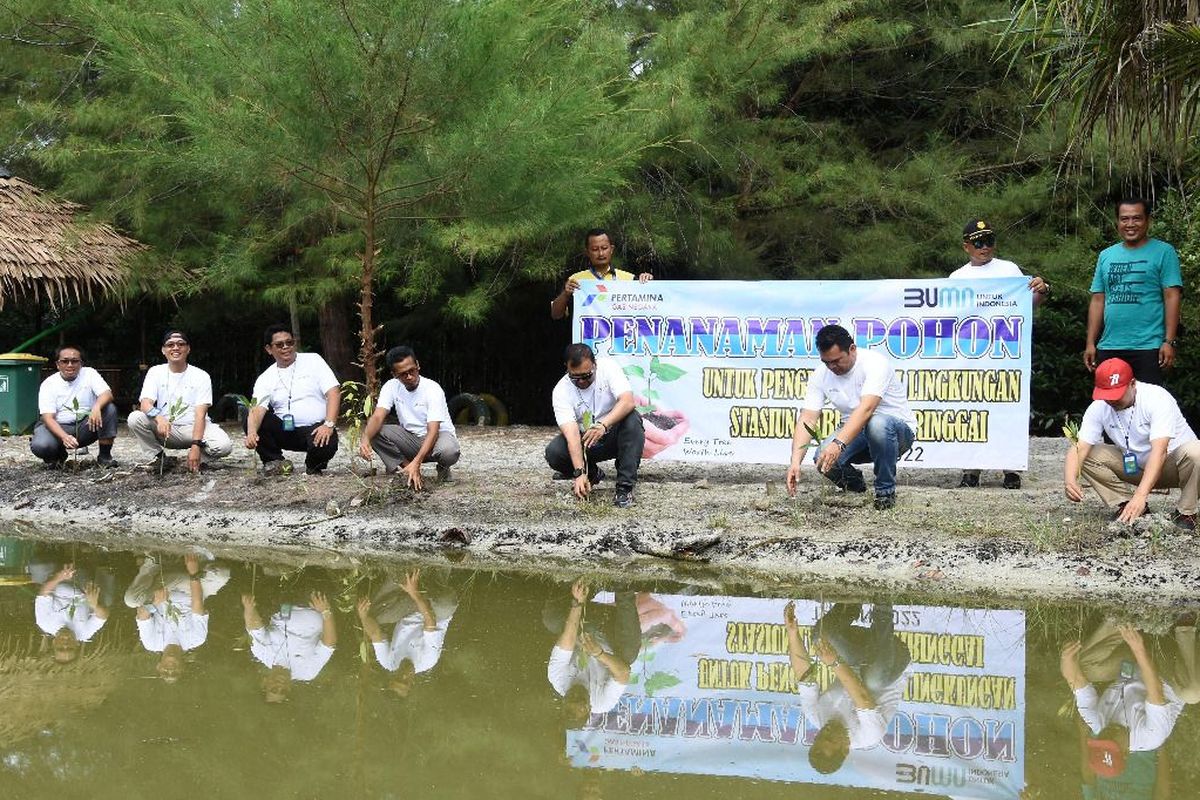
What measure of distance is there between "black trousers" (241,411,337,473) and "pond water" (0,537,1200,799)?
2100 millimetres

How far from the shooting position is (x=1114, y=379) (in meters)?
6.22

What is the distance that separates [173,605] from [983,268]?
4.79m

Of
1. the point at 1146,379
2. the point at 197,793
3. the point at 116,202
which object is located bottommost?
the point at 197,793

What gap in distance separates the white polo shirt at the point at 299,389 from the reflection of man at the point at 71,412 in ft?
4.21

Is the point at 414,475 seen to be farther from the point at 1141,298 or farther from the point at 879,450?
the point at 1141,298

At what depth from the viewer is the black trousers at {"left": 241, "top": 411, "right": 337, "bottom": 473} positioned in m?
8.38

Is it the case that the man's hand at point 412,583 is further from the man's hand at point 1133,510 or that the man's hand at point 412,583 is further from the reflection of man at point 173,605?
the man's hand at point 1133,510

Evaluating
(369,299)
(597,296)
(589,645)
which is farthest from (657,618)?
(369,299)

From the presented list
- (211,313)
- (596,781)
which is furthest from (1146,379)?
(211,313)

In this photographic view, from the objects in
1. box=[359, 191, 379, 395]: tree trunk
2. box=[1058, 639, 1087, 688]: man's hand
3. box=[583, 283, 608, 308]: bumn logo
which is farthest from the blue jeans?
box=[359, 191, 379, 395]: tree trunk

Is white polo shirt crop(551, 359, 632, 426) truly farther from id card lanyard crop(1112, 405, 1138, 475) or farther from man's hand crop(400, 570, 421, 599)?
id card lanyard crop(1112, 405, 1138, 475)

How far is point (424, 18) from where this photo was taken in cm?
848

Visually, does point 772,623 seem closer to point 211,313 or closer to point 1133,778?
point 1133,778

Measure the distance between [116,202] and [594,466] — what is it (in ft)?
21.7
